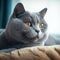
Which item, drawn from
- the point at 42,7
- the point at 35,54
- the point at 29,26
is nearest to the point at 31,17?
the point at 29,26

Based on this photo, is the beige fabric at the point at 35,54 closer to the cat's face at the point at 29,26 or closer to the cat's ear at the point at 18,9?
the cat's face at the point at 29,26

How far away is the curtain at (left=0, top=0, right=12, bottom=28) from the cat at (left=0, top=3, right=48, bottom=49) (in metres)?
0.85

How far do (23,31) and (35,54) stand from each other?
0.19 m

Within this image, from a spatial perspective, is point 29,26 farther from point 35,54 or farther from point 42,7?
point 42,7

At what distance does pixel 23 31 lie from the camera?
932 millimetres

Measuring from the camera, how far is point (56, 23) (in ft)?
5.91

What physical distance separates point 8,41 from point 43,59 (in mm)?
283

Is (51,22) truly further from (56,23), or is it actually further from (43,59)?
(43,59)

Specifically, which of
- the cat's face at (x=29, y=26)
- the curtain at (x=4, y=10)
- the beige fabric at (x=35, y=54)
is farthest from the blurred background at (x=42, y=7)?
the beige fabric at (x=35, y=54)

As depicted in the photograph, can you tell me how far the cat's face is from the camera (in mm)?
933

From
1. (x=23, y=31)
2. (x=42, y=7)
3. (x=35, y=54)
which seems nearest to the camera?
(x=35, y=54)

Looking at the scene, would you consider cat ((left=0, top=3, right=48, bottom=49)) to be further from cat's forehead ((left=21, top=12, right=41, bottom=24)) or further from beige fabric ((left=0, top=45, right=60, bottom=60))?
beige fabric ((left=0, top=45, right=60, bottom=60))

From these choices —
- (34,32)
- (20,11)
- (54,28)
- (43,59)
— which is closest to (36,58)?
(43,59)

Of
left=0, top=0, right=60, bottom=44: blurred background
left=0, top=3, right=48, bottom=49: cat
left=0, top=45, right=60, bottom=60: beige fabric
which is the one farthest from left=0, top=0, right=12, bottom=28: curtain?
left=0, top=45, right=60, bottom=60: beige fabric
